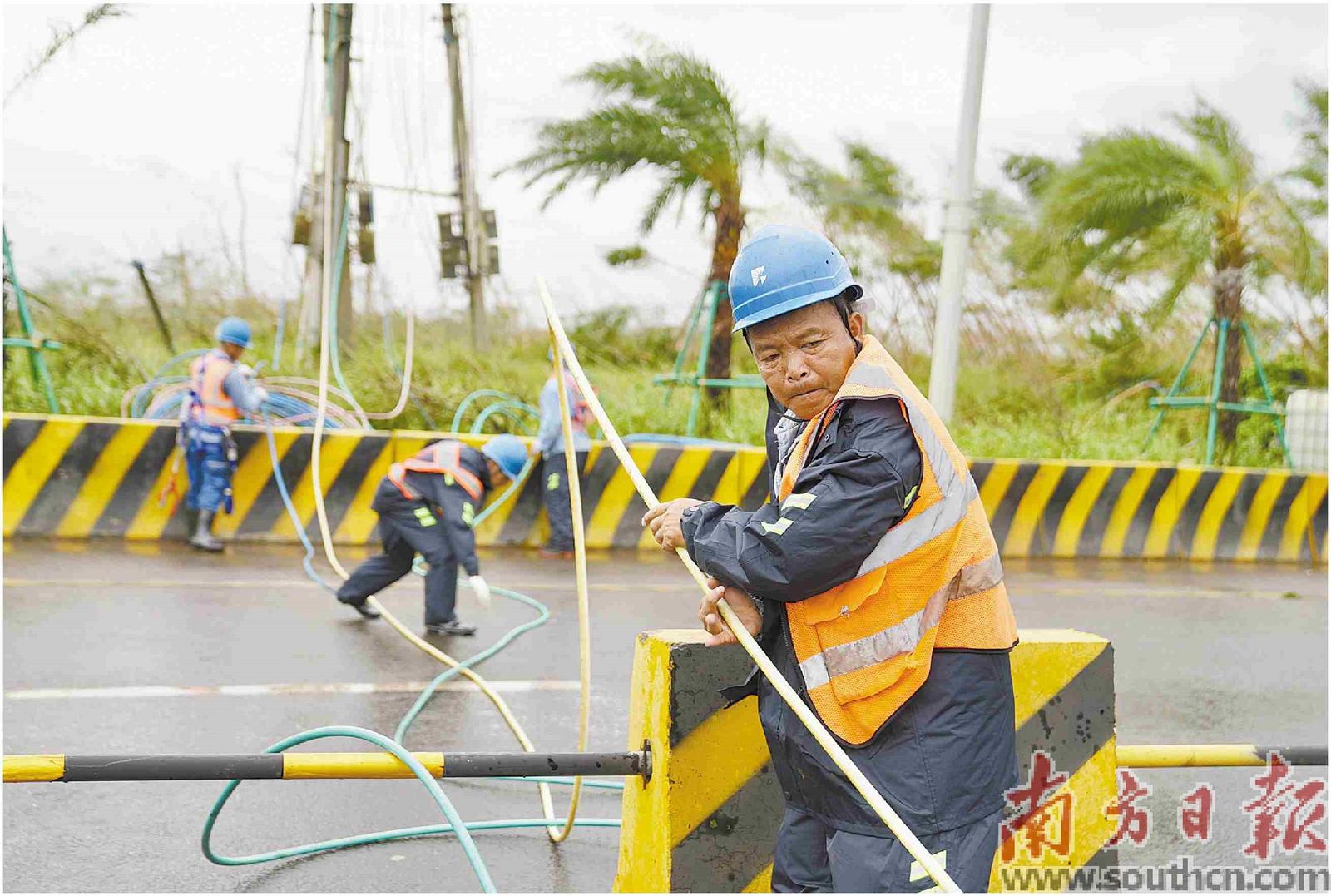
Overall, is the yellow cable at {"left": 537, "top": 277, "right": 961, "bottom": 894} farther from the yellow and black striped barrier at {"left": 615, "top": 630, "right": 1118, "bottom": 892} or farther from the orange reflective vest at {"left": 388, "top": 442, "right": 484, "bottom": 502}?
the orange reflective vest at {"left": 388, "top": 442, "right": 484, "bottom": 502}

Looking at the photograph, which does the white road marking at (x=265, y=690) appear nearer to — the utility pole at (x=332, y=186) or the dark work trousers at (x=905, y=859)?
the dark work trousers at (x=905, y=859)

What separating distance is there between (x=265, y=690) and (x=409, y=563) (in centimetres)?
165

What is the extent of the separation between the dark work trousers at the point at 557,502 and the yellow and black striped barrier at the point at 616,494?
43 cm

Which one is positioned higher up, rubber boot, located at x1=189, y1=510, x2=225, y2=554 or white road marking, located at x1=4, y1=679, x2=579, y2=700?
white road marking, located at x1=4, y1=679, x2=579, y2=700

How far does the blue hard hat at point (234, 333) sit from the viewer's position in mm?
10156

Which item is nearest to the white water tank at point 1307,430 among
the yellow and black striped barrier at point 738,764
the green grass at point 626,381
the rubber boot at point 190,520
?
the green grass at point 626,381

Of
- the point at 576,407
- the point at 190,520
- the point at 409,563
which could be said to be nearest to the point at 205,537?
the point at 190,520

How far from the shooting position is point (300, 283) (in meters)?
16.6

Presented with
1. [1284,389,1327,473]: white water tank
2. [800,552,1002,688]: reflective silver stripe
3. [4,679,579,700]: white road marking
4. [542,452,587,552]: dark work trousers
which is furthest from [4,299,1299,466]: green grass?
[800,552,1002,688]: reflective silver stripe

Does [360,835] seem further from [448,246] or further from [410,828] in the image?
[448,246]

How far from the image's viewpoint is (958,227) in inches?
535

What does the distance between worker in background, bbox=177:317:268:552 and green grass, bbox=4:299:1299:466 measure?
9.06ft

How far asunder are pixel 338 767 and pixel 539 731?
2.49 meters

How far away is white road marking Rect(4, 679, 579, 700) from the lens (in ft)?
19.7
